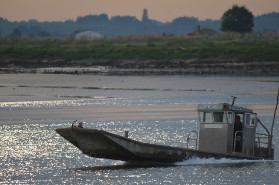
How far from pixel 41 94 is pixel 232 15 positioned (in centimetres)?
9919

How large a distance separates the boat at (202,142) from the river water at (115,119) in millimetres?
477

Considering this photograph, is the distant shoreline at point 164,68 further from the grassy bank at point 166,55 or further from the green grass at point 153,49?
the green grass at point 153,49

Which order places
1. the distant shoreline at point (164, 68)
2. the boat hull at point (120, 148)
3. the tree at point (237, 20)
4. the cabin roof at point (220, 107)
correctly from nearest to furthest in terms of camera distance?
the boat hull at point (120, 148), the cabin roof at point (220, 107), the distant shoreline at point (164, 68), the tree at point (237, 20)

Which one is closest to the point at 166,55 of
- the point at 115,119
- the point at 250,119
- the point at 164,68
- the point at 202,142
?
the point at 164,68

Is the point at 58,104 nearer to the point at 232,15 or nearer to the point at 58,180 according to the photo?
the point at 58,180

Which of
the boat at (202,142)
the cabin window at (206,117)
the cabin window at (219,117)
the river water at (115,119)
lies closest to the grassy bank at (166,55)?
the river water at (115,119)

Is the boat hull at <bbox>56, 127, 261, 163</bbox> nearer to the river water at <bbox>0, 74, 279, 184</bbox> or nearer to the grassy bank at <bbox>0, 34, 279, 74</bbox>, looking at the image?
the river water at <bbox>0, 74, 279, 184</bbox>

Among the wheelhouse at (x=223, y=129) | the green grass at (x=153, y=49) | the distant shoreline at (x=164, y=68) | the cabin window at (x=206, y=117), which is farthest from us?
the green grass at (x=153, y=49)

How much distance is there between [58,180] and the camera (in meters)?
26.4

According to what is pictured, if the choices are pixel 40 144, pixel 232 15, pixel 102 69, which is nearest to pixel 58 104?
pixel 40 144

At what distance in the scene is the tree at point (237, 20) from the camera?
511 feet

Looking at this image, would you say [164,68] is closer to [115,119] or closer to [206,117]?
[115,119]

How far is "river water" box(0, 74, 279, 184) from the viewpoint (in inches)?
1088

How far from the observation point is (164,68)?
324 feet
